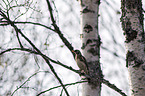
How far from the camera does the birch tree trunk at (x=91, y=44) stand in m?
1.86


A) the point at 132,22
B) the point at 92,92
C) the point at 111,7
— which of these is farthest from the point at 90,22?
the point at 111,7

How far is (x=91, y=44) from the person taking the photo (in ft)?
6.69

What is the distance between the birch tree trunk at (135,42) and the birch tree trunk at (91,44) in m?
0.39

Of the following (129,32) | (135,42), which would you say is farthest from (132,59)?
(129,32)

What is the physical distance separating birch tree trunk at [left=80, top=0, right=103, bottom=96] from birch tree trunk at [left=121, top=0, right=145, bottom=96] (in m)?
0.39

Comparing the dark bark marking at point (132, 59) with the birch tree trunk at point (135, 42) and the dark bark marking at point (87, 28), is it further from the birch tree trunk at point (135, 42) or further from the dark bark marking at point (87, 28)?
the dark bark marking at point (87, 28)

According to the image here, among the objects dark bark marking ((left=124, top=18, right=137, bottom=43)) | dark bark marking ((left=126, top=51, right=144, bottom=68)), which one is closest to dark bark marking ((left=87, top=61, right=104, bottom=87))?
dark bark marking ((left=126, top=51, right=144, bottom=68))

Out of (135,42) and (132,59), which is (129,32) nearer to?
(135,42)

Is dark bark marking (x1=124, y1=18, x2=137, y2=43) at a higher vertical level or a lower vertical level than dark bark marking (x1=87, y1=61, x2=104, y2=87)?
higher

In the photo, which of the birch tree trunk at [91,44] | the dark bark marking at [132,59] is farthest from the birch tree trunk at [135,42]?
the birch tree trunk at [91,44]

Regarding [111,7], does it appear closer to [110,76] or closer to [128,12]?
[128,12]

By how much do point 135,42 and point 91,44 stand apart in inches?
20.5

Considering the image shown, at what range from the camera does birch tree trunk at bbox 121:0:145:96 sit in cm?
212

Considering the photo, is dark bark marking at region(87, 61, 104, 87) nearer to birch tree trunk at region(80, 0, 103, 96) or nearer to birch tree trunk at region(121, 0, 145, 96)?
birch tree trunk at region(80, 0, 103, 96)
